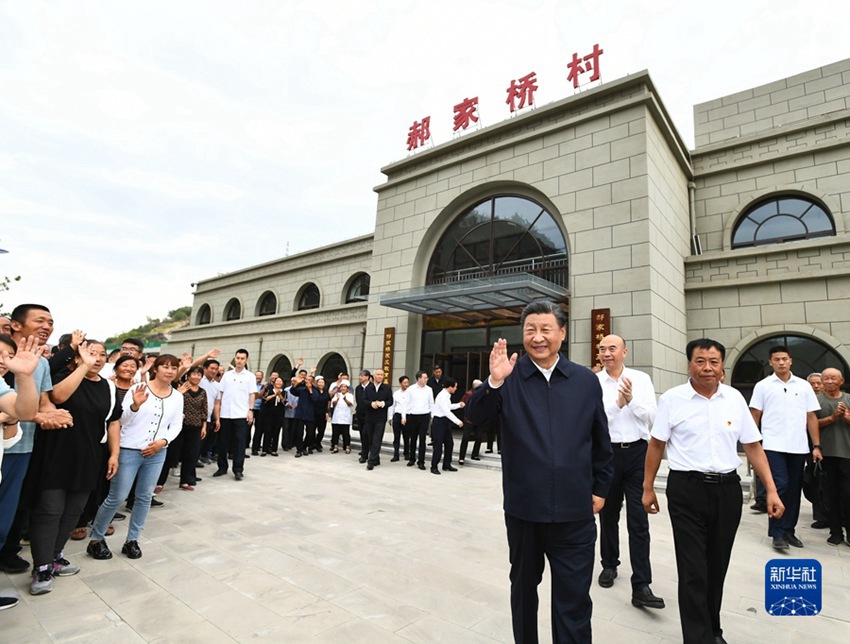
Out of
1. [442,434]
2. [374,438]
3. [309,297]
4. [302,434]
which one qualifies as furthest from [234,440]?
[309,297]

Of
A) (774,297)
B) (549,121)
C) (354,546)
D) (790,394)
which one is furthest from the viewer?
(549,121)

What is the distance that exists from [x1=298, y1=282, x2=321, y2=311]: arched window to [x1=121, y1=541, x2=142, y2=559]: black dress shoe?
1623 cm

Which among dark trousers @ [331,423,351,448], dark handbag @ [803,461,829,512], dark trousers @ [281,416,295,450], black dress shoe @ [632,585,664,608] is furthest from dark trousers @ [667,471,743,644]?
dark trousers @ [281,416,295,450]

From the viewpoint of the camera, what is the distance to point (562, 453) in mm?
2146

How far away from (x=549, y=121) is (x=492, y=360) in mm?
11950

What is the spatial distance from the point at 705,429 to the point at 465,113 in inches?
525

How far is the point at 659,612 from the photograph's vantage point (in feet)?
10.1

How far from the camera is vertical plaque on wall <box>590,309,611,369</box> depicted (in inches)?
402

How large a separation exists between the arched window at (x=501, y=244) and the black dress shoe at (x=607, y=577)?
29.3 ft

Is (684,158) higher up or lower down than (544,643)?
higher up

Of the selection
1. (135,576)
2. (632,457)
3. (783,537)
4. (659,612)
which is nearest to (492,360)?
(632,457)

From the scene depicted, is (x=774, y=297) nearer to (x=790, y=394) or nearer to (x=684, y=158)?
(x=684, y=158)

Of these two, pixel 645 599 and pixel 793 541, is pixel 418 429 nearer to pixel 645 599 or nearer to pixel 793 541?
pixel 793 541

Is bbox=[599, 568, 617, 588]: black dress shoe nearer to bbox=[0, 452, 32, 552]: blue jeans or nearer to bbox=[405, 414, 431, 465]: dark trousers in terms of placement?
bbox=[0, 452, 32, 552]: blue jeans
